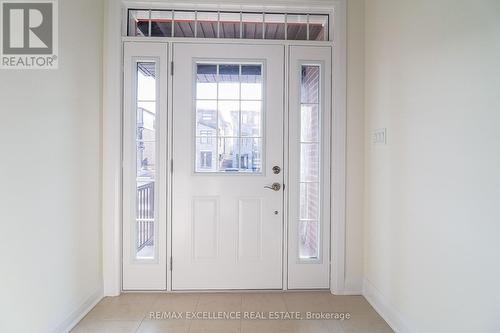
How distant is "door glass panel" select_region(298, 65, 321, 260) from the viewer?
2.54 meters

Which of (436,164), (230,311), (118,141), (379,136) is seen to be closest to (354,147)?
(379,136)

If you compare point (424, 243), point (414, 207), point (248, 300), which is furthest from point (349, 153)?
point (248, 300)

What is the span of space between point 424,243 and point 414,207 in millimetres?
224

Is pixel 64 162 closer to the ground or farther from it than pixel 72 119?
closer to the ground

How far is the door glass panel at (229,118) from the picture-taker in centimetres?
251

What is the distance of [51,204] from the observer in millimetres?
1807

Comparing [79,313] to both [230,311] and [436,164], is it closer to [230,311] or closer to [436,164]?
[230,311]

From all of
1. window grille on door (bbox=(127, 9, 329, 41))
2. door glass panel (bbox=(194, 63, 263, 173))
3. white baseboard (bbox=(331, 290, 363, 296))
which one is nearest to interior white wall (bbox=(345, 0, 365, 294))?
white baseboard (bbox=(331, 290, 363, 296))

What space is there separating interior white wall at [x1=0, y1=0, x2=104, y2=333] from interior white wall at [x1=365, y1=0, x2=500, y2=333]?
2.29 m

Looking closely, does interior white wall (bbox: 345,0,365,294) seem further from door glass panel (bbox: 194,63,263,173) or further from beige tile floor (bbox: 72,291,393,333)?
door glass panel (bbox: 194,63,263,173)

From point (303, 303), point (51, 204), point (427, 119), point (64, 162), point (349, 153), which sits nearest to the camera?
point (427, 119)

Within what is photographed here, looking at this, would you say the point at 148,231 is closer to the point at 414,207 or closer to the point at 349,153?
the point at 349,153

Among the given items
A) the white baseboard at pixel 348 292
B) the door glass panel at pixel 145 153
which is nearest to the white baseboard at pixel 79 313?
the door glass panel at pixel 145 153

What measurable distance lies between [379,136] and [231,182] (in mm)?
1268
